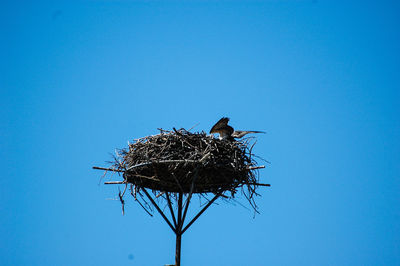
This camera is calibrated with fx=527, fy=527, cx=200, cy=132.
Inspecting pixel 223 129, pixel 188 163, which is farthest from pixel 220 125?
pixel 188 163

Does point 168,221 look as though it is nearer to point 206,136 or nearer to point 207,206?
point 207,206

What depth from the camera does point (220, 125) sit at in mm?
10102

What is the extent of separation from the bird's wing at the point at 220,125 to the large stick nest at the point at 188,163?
0.85 feet

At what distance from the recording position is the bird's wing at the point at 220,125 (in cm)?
1002

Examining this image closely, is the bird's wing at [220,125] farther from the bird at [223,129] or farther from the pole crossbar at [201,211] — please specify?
the pole crossbar at [201,211]

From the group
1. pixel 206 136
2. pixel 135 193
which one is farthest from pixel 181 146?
pixel 135 193

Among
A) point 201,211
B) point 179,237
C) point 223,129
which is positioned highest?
point 223,129

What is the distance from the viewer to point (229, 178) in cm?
973

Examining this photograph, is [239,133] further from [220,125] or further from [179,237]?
[179,237]

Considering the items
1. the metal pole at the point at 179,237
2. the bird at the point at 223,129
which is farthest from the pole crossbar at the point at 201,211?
the bird at the point at 223,129

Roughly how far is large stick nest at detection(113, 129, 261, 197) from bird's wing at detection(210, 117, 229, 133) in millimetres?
260

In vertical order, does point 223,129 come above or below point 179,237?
above

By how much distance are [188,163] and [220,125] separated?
1262 mm

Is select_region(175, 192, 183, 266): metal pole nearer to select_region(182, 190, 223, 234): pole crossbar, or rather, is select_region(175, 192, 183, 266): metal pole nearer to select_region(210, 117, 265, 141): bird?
select_region(182, 190, 223, 234): pole crossbar
